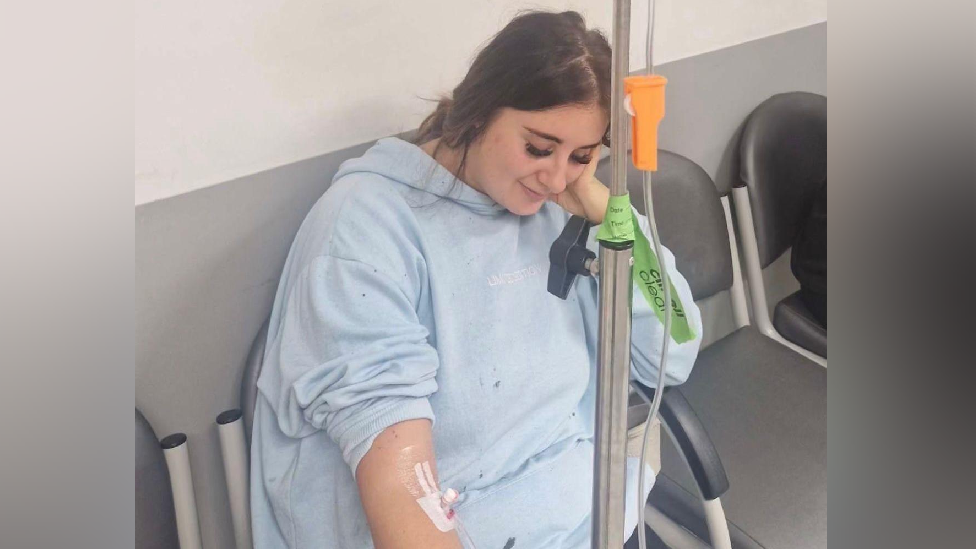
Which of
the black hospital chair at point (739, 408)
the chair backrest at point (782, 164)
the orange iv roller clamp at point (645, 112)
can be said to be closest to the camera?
the orange iv roller clamp at point (645, 112)

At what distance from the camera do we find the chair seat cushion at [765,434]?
3.34ft

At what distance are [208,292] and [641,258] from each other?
0.38 meters

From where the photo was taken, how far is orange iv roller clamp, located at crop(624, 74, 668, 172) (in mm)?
515

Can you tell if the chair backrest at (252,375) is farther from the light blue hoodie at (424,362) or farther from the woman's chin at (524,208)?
the woman's chin at (524,208)

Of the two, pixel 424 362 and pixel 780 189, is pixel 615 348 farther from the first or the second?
pixel 780 189

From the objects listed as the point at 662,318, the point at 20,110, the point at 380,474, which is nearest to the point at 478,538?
the point at 380,474

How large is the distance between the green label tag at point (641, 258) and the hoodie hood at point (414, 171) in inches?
8.8

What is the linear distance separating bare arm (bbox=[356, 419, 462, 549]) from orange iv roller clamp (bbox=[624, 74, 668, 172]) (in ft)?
1.03

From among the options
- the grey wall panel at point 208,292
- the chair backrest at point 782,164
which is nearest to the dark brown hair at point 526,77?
the grey wall panel at point 208,292

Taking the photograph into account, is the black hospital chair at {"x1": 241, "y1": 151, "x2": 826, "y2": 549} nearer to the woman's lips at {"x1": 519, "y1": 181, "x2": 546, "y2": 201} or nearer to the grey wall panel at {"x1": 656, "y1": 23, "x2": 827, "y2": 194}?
the grey wall panel at {"x1": 656, "y1": 23, "x2": 827, "y2": 194}

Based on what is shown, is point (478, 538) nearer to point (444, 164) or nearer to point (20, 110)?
point (444, 164)

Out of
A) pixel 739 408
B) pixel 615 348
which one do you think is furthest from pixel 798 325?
pixel 615 348

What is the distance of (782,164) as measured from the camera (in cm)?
119

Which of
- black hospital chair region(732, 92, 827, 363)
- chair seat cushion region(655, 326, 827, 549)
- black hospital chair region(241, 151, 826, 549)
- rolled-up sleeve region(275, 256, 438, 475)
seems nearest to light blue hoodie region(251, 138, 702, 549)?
rolled-up sleeve region(275, 256, 438, 475)
